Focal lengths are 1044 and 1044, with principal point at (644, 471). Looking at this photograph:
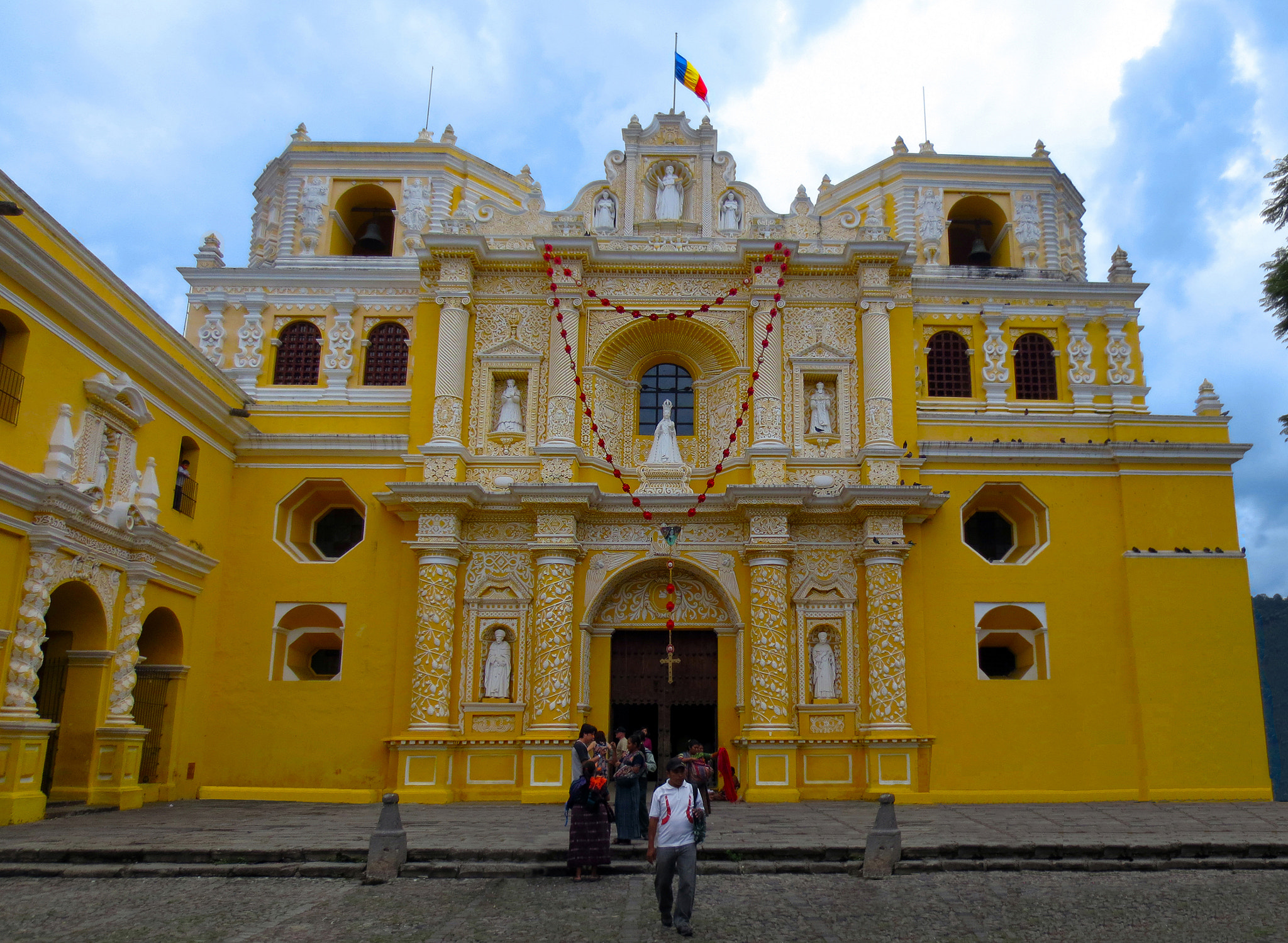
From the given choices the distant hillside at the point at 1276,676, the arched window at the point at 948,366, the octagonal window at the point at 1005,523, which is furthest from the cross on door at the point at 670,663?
the distant hillside at the point at 1276,676

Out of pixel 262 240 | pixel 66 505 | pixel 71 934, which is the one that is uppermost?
pixel 262 240

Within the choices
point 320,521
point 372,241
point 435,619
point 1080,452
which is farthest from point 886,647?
point 372,241

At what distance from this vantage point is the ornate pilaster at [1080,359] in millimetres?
19812

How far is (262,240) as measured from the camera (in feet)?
73.2

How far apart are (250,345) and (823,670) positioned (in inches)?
483

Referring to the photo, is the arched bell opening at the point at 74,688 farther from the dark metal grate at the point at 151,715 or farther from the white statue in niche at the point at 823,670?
the white statue in niche at the point at 823,670

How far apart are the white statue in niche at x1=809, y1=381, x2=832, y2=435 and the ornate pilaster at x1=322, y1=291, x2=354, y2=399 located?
28.6ft

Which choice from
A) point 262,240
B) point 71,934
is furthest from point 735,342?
point 71,934

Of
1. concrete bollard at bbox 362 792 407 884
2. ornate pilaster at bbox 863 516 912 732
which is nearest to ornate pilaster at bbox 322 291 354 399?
ornate pilaster at bbox 863 516 912 732

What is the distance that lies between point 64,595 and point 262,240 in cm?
1016

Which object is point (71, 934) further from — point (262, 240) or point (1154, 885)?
point (262, 240)

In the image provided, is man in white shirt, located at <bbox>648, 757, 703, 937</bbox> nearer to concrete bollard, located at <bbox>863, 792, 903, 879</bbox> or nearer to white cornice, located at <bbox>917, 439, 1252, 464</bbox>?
concrete bollard, located at <bbox>863, 792, 903, 879</bbox>

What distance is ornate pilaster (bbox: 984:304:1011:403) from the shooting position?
19.8 metres

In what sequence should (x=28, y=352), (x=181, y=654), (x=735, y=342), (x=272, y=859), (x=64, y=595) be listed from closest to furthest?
(x=272, y=859) < (x=28, y=352) < (x=64, y=595) < (x=181, y=654) < (x=735, y=342)
